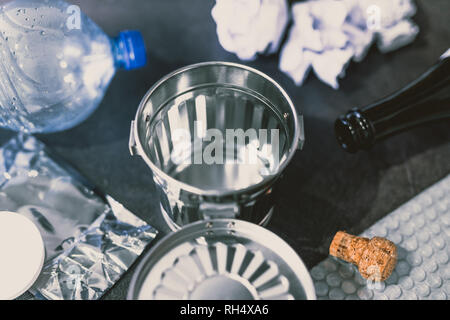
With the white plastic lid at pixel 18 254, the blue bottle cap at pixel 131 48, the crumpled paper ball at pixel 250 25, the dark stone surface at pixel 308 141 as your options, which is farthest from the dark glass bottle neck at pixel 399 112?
the white plastic lid at pixel 18 254

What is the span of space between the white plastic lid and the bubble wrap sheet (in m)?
0.32

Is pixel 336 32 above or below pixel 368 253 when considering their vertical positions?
above

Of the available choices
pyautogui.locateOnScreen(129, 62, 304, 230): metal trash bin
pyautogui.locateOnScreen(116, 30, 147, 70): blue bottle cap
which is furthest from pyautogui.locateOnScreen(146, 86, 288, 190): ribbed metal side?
pyautogui.locateOnScreen(116, 30, 147, 70): blue bottle cap

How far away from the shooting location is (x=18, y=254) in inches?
21.2

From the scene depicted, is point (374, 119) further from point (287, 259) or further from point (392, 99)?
point (287, 259)

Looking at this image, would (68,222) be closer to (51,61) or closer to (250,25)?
(51,61)

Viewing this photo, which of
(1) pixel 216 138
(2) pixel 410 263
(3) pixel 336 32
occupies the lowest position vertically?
(2) pixel 410 263

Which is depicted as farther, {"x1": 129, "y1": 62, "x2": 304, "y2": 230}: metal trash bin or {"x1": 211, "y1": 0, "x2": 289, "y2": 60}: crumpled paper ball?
{"x1": 211, "y1": 0, "x2": 289, "y2": 60}: crumpled paper ball

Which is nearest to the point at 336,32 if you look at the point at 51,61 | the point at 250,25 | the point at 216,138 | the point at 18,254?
the point at 250,25

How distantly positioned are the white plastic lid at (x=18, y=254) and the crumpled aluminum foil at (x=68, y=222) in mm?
27

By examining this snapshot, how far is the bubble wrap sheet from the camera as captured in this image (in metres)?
0.56

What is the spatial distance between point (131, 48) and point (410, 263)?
446 mm

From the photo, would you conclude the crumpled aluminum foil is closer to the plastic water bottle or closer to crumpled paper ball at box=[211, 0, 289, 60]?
the plastic water bottle

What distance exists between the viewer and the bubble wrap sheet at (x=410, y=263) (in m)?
0.56
